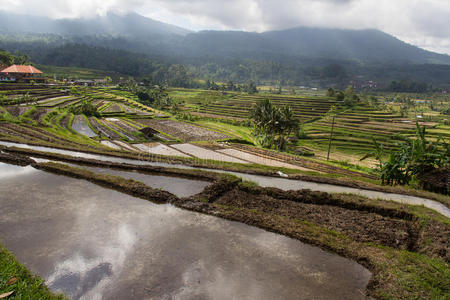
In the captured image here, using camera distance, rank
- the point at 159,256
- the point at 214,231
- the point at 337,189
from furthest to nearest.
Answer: the point at 337,189 → the point at 214,231 → the point at 159,256

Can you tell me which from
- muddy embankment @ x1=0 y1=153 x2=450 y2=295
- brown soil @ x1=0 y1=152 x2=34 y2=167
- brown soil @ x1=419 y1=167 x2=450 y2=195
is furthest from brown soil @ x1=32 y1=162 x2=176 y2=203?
brown soil @ x1=419 y1=167 x2=450 y2=195

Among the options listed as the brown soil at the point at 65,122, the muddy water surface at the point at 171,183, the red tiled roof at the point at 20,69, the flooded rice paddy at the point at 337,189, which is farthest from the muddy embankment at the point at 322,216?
the red tiled roof at the point at 20,69

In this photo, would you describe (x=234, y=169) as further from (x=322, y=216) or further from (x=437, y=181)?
(x=437, y=181)

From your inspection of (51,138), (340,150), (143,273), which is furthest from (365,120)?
(143,273)

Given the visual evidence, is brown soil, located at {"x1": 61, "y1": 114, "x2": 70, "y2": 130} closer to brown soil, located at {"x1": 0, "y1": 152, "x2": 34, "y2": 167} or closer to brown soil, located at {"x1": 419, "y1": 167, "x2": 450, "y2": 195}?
brown soil, located at {"x1": 0, "y1": 152, "x2": 34, "y2": 167}

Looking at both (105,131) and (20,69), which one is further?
(20,69)

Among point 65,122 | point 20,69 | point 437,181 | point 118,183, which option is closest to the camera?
point 118,183

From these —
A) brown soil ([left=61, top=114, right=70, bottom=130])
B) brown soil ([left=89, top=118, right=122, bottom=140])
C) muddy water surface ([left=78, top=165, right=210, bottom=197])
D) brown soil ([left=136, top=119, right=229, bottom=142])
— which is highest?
muddy water surface ([left=78, top=165, right=210, bottom=197])

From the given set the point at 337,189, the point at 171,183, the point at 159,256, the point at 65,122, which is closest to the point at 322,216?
the point at 337,189
